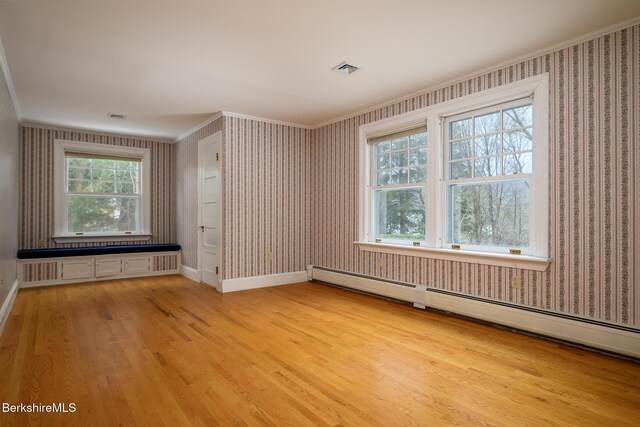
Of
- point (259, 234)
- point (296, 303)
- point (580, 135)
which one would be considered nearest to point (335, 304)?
point (296, 303)

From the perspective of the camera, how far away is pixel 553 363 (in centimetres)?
253

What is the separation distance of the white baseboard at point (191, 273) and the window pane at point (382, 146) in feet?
11.2

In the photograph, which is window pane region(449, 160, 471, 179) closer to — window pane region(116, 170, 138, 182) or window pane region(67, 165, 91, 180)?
window pane region(116, 170, 138, 182)

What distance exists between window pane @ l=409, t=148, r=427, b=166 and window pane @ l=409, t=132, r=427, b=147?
74 mm

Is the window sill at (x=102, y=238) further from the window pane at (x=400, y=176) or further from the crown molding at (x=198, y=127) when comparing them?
the window pane at (x=400, y=176)

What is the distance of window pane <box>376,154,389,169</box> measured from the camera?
4.66m

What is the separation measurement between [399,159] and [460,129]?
2.78ft

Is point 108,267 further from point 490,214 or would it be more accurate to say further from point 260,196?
point 490,214

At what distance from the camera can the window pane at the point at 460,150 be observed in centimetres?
378

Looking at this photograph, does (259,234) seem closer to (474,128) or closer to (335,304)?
(335,304)

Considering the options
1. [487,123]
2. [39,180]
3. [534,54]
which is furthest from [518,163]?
[39,180]

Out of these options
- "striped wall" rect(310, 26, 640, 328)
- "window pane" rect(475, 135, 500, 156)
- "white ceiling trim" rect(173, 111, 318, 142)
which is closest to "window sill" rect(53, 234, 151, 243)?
"white ceiling trim" rect(173, 111, 318, 142)

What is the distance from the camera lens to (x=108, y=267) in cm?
591

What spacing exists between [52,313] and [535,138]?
524cm
